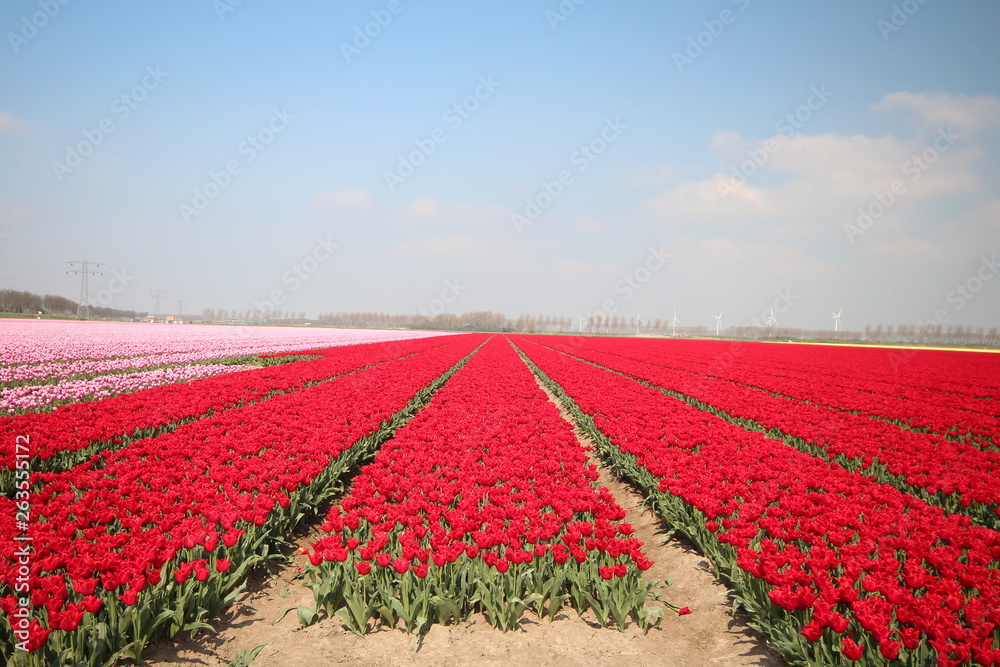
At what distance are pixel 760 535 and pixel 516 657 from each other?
275 centimetres

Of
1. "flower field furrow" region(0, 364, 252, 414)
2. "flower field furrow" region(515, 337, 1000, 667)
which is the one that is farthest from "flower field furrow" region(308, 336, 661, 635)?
"flower field furrow" region(0, 364, 252, 414)

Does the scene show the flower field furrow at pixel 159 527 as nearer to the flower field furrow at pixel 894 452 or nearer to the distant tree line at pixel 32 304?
the flower field furrow at pixel 894 452

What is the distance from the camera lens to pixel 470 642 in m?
3.70

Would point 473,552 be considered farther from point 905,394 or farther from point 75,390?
point 905,394

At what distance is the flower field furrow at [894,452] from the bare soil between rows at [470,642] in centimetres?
424

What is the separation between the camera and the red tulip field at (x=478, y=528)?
317 centimetres

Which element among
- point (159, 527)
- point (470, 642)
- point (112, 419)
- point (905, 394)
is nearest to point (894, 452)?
point (470, 642)

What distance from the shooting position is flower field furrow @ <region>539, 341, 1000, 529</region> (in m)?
6.14

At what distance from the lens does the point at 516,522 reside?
14.4 feet

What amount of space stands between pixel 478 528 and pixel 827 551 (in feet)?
9.64

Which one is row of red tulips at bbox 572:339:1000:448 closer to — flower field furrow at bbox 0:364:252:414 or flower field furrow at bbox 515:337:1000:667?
flower field furrow at bbox 515:337:1000:667

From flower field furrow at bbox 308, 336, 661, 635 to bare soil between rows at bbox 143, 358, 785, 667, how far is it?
113mm

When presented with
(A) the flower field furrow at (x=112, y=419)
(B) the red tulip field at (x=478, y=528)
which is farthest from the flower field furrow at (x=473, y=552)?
(A) the flower field furrow at (x=112, y=419)

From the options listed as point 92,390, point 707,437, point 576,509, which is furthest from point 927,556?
point 92,390
